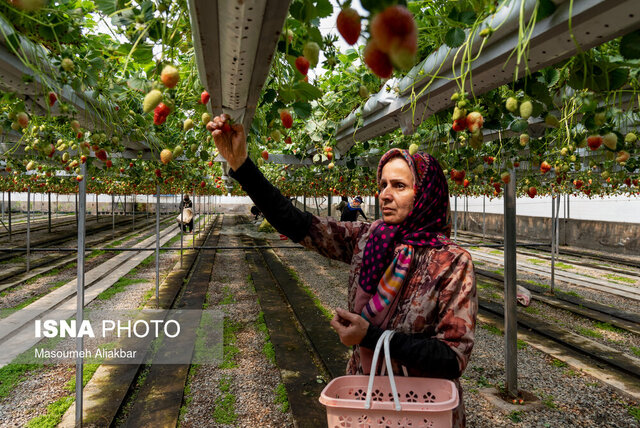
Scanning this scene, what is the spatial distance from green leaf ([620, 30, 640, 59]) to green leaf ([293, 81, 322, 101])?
86 centimetres

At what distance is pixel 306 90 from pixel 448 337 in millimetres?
863

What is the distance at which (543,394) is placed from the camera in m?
3.30

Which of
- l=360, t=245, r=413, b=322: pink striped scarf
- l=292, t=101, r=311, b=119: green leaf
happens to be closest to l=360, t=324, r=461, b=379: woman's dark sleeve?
l=360, t=245, r=413, b=322: pink striped scarf

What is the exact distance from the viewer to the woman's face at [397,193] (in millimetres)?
1325

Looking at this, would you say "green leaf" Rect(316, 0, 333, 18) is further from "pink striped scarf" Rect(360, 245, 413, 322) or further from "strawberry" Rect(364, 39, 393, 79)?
"pink striped scarf" Rect(360, 245, 413, 322)

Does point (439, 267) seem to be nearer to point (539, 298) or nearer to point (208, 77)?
point (208, 77)

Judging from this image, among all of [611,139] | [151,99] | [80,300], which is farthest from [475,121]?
[80,300]

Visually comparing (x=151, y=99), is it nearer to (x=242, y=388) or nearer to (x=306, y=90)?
(x=306, y=90)

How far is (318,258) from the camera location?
10.5m

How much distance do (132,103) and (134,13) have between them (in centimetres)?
217

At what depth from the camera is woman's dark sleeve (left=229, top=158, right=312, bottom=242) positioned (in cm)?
134

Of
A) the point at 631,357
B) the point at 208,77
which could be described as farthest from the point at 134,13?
the point at 631,357

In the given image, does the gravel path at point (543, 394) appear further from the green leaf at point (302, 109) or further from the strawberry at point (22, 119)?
the strawberry at point (22, 119)

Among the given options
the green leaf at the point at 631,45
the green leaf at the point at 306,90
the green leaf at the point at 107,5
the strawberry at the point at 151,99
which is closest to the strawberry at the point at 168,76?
the strawberry at the point at 151,99
